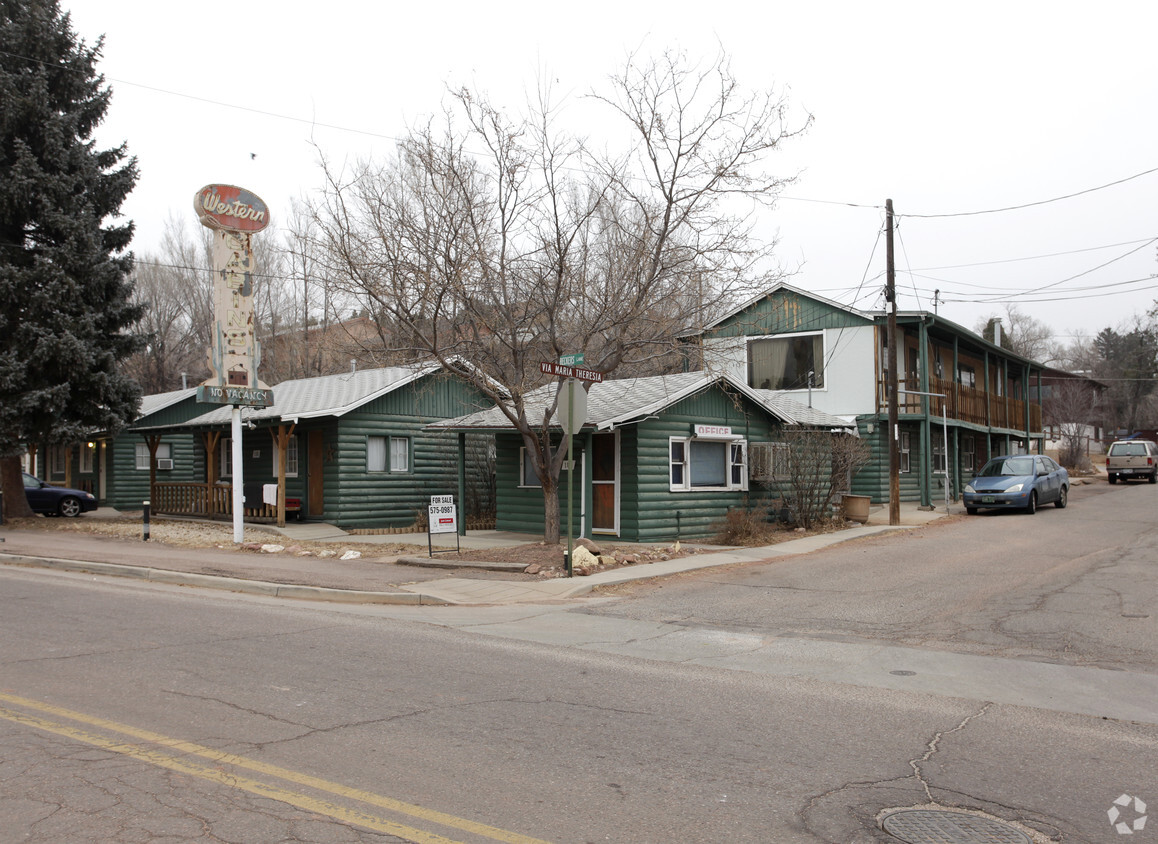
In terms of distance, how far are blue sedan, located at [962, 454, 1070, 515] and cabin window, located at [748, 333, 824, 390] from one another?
5911mm

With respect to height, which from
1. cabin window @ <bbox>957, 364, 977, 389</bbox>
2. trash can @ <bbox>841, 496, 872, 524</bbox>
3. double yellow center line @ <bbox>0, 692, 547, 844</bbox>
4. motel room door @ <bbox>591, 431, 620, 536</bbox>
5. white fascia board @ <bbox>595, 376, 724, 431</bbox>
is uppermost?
cabin window @ <bbox>957, 364, 977, 389</bbox>

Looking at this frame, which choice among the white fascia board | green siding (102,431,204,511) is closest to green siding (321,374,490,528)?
the white fascia board

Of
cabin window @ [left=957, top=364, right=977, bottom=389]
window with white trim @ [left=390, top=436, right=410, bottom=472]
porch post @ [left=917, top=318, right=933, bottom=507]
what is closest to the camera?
window with white trim @ [left=390, top=436, right=410, bottom=472]

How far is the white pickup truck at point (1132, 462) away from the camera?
38844mm

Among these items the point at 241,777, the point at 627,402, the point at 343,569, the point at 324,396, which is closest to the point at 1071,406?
the point at 627,402

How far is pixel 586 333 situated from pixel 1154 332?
65.2 metres

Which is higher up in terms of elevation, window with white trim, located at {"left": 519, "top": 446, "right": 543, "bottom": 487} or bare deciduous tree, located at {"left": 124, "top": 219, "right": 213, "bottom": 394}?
bare deciduous tree, located at {"left": 124, "top": 219, "right": 213, "bottom": 394}

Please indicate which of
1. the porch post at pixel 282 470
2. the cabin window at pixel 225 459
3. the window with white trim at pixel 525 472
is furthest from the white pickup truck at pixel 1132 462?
the cabin window at pixel 225 459

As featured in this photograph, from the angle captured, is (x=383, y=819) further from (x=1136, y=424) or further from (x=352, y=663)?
(x=1136, y=424)

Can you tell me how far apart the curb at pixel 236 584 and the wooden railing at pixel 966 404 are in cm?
1867

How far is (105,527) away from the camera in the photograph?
2352cm

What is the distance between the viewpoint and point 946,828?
14.5 ft

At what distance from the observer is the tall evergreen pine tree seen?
23625 mm

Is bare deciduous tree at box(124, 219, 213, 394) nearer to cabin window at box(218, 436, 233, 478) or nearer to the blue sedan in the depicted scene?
cabin window at box(218, 436, 233, 478)
